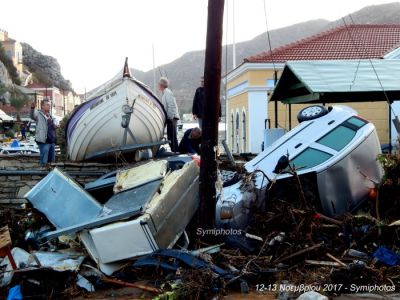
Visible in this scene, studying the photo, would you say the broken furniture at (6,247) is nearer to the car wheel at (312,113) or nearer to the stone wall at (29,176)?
the stone wall at (29,176)

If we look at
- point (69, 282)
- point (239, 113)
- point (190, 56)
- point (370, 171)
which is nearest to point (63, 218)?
point (69, 282)

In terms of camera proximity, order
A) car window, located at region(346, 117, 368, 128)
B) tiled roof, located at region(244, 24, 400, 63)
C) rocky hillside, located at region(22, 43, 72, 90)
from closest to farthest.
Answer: car window, located at region(346, 117, 368, 128), tiled roof, located at region(244, 24, 400, 63), rocky hillside, located at region(22, 43, 72, 90)

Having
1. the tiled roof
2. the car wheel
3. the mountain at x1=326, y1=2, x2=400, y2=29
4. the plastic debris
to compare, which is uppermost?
the mountain at x1=326, y1=2, x2=400, y2=29

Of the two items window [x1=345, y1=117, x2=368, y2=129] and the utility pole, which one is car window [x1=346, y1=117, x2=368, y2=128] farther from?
the utility pole

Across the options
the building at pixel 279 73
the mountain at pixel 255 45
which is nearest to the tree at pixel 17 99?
the mountain at pixel 255 45

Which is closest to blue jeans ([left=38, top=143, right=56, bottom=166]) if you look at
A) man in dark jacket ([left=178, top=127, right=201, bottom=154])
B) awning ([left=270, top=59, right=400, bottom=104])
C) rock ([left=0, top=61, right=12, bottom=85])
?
man in dark jacket ([left=178, top=127, right=201, bottom=154])

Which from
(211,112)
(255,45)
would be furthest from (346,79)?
(255,45)

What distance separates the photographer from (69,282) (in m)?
6.38

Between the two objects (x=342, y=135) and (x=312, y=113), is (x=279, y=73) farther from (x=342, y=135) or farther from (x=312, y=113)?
(x=342, y=135)

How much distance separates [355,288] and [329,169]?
91.3 inches

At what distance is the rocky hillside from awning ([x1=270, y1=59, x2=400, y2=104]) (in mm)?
106773

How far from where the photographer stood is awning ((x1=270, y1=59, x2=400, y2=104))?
1198 cm

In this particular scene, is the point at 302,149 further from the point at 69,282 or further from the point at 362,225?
the point at 69,282

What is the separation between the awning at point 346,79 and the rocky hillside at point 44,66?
106773 mm
